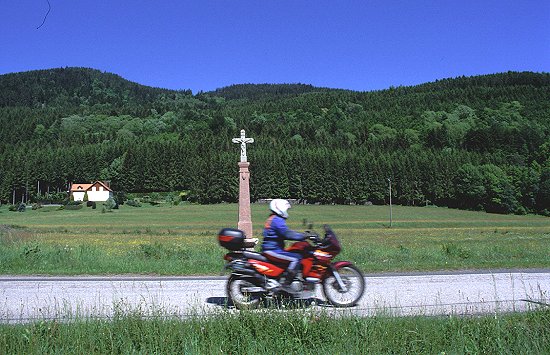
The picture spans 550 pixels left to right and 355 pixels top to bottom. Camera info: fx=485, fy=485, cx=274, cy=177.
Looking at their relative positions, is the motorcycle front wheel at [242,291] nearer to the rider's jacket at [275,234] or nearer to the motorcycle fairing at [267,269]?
the motorcycle fairing at [267,269]

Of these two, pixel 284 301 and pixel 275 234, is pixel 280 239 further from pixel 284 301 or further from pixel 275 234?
pixel 284 301

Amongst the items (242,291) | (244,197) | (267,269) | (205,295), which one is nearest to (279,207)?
(267,269)

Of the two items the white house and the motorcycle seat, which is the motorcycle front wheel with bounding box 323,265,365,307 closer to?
the motorcycle seat

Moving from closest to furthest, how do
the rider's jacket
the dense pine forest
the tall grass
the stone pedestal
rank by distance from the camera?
the tall grass < the rider's jacket < the stone pedestal < the dense pine forest

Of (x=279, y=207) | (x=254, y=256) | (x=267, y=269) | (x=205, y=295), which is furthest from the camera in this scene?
(x=205, y=295)

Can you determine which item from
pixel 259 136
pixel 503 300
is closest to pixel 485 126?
pixel 259 136

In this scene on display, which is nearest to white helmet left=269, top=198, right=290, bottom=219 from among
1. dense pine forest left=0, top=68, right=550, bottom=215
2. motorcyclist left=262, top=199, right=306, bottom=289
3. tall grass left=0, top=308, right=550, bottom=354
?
motorcyclist left=262, top=199, right=306, bottom=289

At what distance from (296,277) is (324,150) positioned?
115099 millimetres

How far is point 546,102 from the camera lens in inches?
5546

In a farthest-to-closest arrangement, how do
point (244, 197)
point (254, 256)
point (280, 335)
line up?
point (244, 197) → point (254, 256) → point (280, 335)

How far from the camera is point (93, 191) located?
381ft

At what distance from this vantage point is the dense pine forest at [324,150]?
107188mm

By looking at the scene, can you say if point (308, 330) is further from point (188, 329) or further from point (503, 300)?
point (503, 300)

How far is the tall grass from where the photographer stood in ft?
16.8
